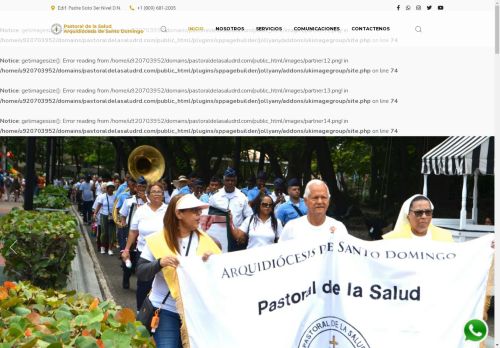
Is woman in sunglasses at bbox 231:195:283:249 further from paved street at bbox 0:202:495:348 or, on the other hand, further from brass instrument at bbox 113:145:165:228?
brass instrument at bbox 113:145:165:228

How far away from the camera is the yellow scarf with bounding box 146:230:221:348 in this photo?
501 cm

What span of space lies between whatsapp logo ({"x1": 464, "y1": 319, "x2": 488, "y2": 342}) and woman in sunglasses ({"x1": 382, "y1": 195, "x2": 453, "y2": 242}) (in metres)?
0.94

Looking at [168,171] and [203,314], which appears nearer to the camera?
[203,314]

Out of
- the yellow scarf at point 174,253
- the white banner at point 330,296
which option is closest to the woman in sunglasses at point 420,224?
the white banner at point 330,296

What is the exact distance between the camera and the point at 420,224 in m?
5.92

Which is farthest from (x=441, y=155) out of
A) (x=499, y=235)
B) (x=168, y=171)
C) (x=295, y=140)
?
(x=168, y=171)

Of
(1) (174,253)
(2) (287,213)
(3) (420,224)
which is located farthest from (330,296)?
(2) (287,213)

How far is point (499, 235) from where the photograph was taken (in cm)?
522

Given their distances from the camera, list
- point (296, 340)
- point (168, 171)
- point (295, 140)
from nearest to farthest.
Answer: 1. point (296, 340)
2. point (295, 140)
3. point (168, 171)
